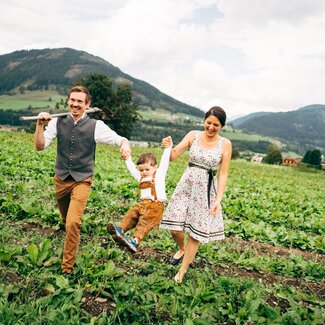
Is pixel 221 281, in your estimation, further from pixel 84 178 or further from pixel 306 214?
pixel 306 214

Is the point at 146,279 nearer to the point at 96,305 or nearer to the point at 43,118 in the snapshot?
the point at 96,305

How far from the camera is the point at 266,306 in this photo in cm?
411

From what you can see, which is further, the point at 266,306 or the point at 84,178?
the point at 84,178

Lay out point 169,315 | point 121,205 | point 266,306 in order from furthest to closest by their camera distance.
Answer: point 121,205 < point 266,306 < point 169,315

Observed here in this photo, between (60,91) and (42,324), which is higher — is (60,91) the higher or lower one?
the higher one

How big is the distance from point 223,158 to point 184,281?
72.4 inches

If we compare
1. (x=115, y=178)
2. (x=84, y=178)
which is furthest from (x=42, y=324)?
(x=115, y=178)

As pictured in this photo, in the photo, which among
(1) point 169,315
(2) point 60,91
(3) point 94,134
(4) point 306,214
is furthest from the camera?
(2) point 60,91

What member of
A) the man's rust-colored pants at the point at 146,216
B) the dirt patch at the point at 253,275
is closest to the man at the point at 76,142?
the man's rust-colored pants at the point at 146,216

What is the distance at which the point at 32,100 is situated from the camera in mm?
145500

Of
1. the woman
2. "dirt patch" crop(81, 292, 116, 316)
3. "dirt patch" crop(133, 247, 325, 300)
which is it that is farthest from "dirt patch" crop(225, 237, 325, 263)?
"dirt patch" crop(81, 292, 116, 316)

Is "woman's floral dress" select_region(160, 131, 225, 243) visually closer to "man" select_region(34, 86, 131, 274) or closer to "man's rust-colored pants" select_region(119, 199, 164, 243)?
"man's rust-colored pants" select_region(119, 199, 164, 243)

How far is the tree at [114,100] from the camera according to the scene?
48062 mm

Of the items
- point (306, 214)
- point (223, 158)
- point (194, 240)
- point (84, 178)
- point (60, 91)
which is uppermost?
point (60, 91)
